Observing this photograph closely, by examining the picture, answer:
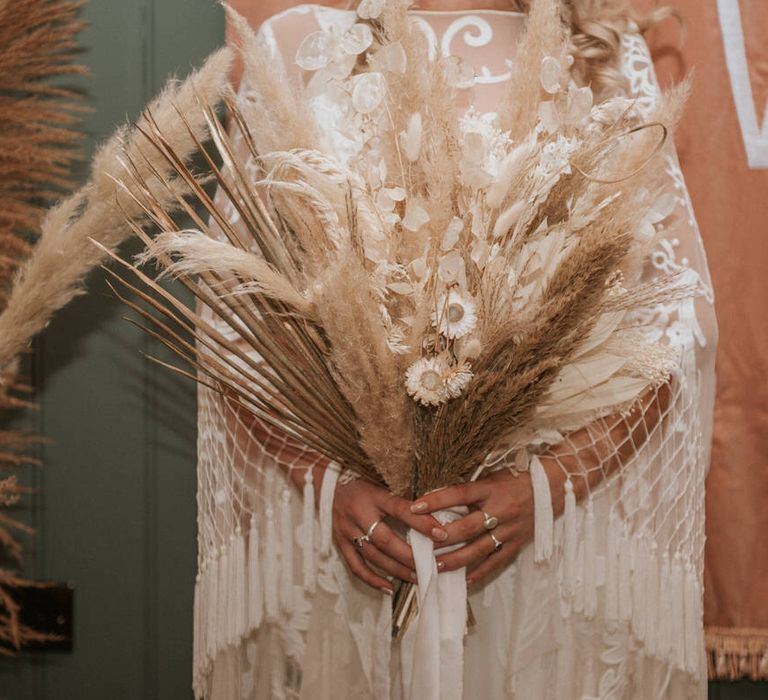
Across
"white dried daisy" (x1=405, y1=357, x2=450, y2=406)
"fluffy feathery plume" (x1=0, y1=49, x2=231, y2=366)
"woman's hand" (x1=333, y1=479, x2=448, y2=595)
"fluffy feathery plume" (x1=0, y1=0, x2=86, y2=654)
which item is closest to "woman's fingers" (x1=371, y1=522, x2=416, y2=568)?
"woman's hand" (x1=333, y1=479, x2=448, y2=595)

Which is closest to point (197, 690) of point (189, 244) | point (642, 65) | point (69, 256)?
point (69, 256)

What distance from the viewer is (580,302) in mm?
684

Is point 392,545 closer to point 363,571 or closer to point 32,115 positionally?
point 363,571

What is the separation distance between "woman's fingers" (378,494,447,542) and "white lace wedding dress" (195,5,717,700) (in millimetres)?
173

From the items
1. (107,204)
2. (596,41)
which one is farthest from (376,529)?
(596,41)

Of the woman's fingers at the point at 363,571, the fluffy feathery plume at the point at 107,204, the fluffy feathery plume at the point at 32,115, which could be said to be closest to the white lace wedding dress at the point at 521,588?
the woman's fingers at the point at 363,571

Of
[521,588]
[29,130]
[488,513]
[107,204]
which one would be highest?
[29,130]

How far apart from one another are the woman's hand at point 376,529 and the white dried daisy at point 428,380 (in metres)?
0.16

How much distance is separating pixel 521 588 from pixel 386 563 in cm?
24

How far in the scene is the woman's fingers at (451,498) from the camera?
81 centimetres

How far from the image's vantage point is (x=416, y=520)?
816 mm

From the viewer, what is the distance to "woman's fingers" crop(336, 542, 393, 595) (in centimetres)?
94

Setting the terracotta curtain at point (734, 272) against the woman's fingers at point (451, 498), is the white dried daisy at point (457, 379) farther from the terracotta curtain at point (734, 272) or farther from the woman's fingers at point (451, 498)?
the terracotta curtain at point (734, 272)

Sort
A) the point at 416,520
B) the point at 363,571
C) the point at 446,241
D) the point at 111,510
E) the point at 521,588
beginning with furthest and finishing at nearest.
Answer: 1. the point at 111,510
2. the point at 521,588
3. the point at 363,571
4. the point at 416,520
5. the point at 446,241
